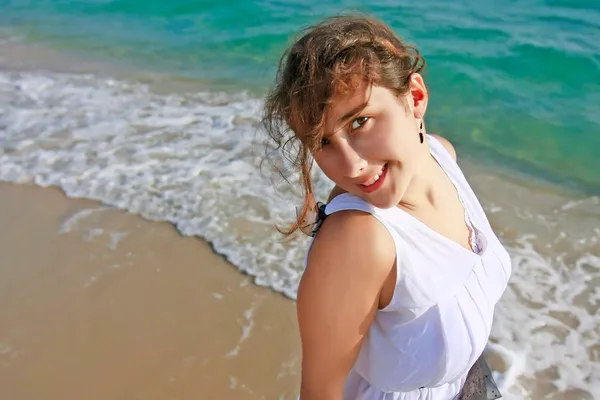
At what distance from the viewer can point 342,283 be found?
145cm

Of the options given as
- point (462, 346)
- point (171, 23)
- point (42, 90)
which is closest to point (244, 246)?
point (462, 346)

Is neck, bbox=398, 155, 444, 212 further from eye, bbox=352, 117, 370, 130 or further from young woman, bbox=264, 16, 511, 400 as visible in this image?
eye, bbox=352, 117, 370, 130

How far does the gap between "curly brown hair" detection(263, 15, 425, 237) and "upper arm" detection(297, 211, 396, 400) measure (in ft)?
0.72

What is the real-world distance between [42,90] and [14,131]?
135 cm

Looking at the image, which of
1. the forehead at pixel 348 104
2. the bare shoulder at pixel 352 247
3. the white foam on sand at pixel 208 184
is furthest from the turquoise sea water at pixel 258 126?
the bare shoulder at pixel 352 247

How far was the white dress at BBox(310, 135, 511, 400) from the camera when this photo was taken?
152 centimetres

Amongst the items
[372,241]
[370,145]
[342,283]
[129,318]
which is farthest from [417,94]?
[129,318]

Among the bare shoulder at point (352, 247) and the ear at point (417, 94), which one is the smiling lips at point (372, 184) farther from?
the ear at point (417, 94)

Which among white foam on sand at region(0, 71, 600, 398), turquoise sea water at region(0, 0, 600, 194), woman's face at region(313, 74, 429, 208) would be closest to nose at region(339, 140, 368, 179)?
woman's face at region(313, 74, 429, 208)

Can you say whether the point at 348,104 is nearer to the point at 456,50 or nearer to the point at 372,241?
the point at 372,241

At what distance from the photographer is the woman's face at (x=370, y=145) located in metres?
1.46

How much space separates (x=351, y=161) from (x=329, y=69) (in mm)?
218

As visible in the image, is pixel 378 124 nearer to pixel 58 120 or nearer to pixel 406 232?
pixel 406 232

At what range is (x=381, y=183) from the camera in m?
1.52
